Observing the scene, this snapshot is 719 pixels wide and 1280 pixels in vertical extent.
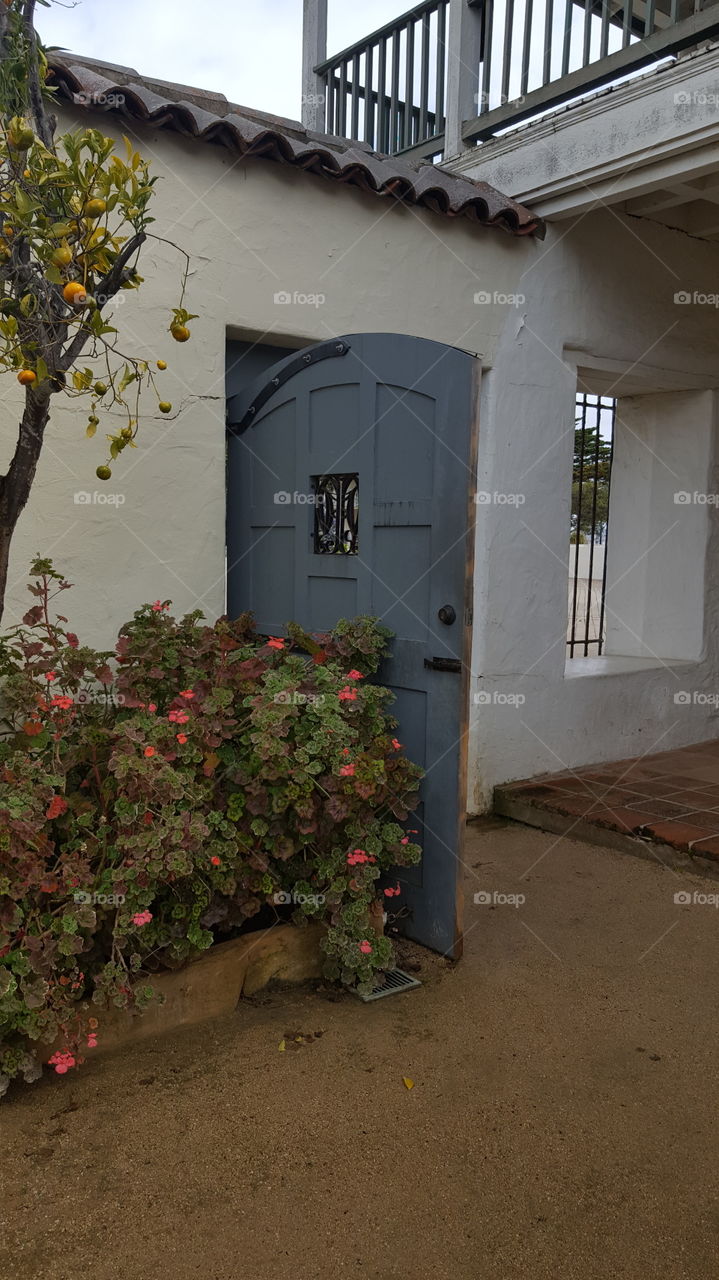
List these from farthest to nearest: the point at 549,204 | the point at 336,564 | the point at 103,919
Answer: the point at 549,204
the point at 336,564
the point at 103,919

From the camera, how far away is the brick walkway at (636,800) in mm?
4727

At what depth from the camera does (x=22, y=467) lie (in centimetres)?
262

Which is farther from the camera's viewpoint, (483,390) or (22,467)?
(483,390)

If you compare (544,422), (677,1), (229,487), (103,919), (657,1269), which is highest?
(677,1)

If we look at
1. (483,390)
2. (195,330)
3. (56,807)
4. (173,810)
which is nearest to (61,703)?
(56,807)

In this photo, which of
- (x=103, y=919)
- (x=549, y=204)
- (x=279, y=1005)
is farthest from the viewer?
(x=549, y=204)

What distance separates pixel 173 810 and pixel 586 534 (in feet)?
42.3

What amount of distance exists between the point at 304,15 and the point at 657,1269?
8.19 metres

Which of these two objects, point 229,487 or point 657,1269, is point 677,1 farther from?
point 657,1269

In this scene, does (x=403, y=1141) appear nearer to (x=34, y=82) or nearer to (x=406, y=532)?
(x=406, y=532)

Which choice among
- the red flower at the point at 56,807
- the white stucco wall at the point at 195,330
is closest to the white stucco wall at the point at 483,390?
the white stucco wall at the point at 195,330

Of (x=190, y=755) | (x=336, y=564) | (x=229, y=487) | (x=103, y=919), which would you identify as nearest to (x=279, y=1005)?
(x=103, y=919)

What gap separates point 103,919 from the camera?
9.05 ft

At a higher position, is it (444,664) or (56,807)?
(444,664)
